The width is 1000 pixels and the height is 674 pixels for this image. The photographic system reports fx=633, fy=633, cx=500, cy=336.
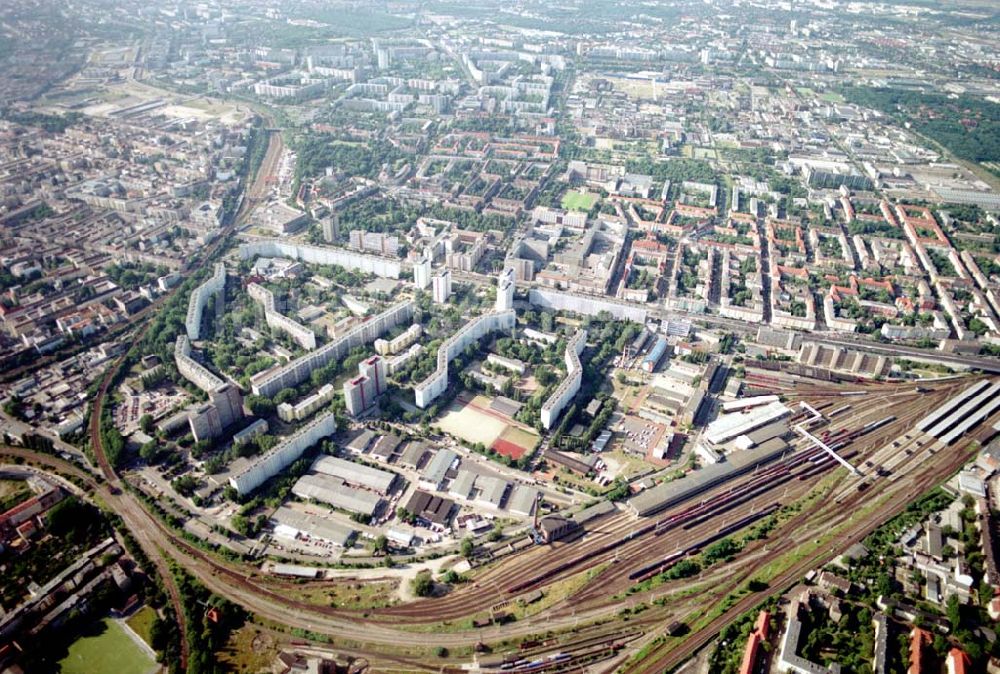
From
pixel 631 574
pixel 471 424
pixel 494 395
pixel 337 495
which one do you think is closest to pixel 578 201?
pixel 494 395

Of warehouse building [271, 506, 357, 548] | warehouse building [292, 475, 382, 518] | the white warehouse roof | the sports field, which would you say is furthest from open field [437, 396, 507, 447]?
the white warehouse roof

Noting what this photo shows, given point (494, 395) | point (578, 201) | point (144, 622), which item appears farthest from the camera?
point (578, 201)

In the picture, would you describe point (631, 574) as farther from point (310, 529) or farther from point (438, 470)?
point (310, 529)

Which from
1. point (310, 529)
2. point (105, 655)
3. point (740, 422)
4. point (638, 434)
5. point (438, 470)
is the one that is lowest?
point (105, 655)

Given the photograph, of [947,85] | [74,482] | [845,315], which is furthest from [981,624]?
[947,85]

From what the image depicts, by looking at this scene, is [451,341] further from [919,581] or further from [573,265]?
[919,581]
